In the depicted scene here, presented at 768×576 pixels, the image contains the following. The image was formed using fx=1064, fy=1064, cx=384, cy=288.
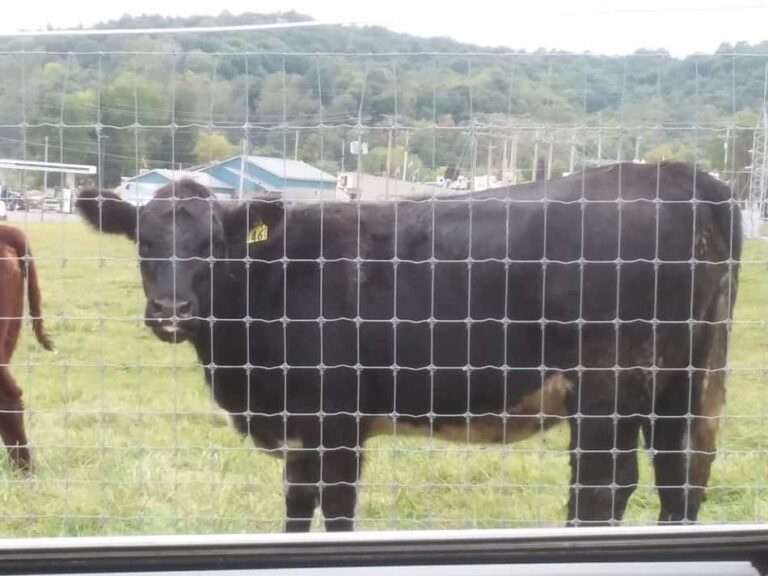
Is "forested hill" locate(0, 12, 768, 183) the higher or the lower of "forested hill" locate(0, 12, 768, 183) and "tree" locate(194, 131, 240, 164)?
the higher

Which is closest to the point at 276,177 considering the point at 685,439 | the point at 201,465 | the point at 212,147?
the point at 212,147

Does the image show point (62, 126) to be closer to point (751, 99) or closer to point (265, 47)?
point (265, 47)

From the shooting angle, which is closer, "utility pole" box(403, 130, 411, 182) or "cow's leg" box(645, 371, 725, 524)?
"utility pole" box(403, 130, 411, 182)

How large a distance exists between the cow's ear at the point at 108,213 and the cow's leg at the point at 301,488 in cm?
104

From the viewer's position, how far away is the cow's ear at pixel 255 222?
12.8 feet

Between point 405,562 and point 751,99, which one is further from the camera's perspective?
point 751,99

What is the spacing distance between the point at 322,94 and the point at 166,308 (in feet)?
3.19

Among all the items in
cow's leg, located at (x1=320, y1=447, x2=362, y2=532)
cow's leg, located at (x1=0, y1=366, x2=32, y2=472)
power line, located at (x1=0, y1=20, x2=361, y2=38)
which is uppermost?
power line, located at (x1=0, y1=20, x2=361, y2=38)

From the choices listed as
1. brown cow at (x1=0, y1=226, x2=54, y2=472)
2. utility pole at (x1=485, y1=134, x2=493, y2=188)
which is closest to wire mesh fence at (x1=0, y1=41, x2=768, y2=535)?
utility pole at (x1=485, y1=134, x2=493, y2=188)

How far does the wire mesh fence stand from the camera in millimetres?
3299

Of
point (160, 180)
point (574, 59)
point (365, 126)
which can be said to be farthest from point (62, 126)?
point (574, 59)

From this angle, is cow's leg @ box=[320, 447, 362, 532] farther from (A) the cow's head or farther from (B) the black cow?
(A) the cow's head

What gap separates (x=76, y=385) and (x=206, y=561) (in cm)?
305

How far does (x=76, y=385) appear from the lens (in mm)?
5566
